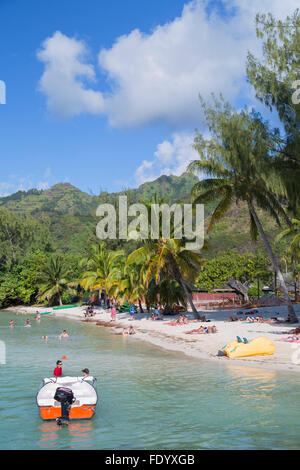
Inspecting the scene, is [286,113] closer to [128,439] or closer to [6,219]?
[128,439]

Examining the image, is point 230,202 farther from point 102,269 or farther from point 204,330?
point 102,269

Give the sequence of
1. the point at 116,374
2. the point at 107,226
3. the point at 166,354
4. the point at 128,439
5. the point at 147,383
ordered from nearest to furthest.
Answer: the point at 128,439
the point at 147,383
the point at 116,374
the point at 166,354
the point at 107,226

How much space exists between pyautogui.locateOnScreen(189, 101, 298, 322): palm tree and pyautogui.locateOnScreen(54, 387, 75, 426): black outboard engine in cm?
1721

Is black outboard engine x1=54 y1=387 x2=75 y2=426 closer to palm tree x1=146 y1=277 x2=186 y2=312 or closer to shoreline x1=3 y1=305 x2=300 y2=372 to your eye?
shoreline x1=3 y1=305 x2=300 y2=372

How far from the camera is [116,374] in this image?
A: 18828 mm

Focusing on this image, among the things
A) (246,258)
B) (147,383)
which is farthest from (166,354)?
(246,258)

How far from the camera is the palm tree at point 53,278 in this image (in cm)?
6838

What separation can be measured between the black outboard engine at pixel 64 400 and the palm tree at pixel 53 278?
188 ft

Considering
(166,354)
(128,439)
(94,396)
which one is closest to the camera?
(128,439)

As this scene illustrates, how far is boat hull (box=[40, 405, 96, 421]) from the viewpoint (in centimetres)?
1241

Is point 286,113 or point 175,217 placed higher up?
point 286,113

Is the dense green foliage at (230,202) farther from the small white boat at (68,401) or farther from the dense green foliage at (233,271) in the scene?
the small white boat at (68,401)

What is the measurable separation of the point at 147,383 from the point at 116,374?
2.34 m
